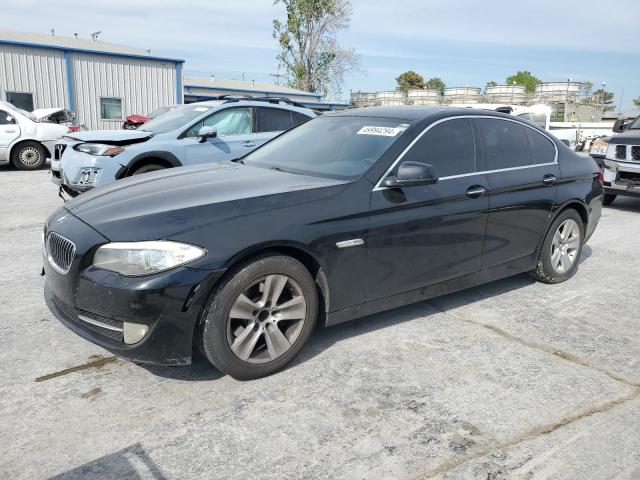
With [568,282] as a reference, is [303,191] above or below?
above

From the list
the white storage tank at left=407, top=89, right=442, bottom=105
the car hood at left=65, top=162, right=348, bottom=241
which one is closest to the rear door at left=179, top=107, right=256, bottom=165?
the car hood at left=65, top=162, right=348, bottom=241

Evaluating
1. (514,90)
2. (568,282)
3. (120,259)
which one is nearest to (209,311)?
(120,259)

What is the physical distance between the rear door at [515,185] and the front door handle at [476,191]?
0.37ft

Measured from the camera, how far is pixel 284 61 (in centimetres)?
5319

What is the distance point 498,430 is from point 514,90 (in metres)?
44.0

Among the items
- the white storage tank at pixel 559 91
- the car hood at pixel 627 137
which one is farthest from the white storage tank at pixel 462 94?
the car hood at pixel 627 137

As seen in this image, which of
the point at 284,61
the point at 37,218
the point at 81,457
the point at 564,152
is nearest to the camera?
the point at 81,457

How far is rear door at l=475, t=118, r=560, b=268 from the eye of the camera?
4426mm

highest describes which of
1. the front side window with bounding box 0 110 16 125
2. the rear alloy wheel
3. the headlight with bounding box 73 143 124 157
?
the front side window with bounding box 0 110 16 125

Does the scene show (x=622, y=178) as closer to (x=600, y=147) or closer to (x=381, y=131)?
(x=600, y=147)

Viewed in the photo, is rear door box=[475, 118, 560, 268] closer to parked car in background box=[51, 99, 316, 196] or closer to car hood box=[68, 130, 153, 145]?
parked car in background box=[51, 99, 316, 196]

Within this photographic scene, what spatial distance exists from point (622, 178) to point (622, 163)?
26 centimetres

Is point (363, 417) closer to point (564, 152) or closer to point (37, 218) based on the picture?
point (564, 152)

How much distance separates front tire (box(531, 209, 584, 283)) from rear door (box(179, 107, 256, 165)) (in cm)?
425
